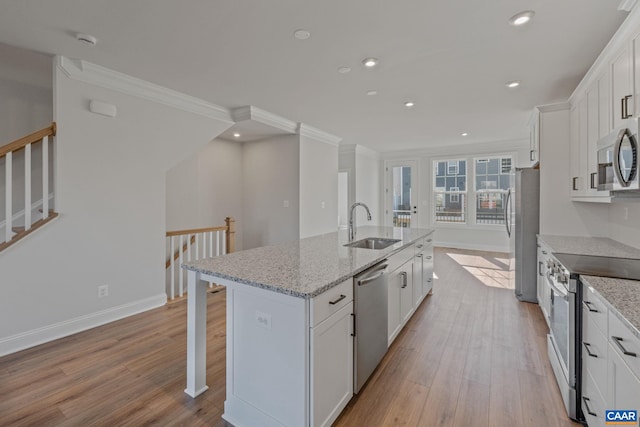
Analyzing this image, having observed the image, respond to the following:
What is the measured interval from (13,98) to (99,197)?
1538 millimetres

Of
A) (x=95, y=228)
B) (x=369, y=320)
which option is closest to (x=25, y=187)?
(x=95, y=228)

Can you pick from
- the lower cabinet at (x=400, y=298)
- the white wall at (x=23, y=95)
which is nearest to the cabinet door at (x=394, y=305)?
the lower cabinet at (x=400, y=298)

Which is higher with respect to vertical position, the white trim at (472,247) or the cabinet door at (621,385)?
the cabinet door at (621,385)

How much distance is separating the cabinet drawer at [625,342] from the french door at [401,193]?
6.61 metres

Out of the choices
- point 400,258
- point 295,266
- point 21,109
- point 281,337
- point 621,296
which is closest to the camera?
point 621,296

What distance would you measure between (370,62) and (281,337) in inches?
98.4

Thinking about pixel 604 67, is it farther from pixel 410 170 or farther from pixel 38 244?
pixel 410 170

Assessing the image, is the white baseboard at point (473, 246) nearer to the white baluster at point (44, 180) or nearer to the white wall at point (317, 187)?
the white wall at point (317, 187)

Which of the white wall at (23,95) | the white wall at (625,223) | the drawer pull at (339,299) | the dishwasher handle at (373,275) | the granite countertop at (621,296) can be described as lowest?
the drawer pull at (339,299)

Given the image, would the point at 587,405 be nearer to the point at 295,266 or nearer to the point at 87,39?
the point at 295,266

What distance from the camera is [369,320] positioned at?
1.97 m

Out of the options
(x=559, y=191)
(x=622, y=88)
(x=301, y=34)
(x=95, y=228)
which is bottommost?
(x=95, y=228)

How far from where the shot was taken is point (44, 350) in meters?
2.52

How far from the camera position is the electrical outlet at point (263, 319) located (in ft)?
5.02
